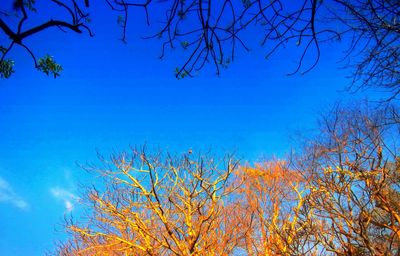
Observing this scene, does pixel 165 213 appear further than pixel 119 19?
Yes

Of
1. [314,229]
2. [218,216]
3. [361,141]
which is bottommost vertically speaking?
[314,229]

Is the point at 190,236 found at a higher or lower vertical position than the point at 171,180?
lower

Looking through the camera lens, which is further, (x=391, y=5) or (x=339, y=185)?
(x=339, y=185)

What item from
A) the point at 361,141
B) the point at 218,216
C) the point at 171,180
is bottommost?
the point at 361,141

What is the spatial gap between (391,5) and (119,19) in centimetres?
231

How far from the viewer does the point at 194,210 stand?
9.46 m

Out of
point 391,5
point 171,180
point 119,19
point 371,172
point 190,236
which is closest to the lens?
point 119,19

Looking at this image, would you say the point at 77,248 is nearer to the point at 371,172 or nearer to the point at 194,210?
the point at 194,210

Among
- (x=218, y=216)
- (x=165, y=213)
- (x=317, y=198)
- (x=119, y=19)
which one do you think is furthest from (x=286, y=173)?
(x=119, y=19)

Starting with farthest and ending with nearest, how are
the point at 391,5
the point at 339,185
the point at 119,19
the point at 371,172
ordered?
the point at 339,185
the point at 371,172
the point at 391,5
the point at 119,19

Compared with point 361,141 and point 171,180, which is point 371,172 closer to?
point 361,141

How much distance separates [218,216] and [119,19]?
8.55m

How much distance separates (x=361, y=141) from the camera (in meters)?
5.71

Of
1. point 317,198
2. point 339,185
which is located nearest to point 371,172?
point 339,185
